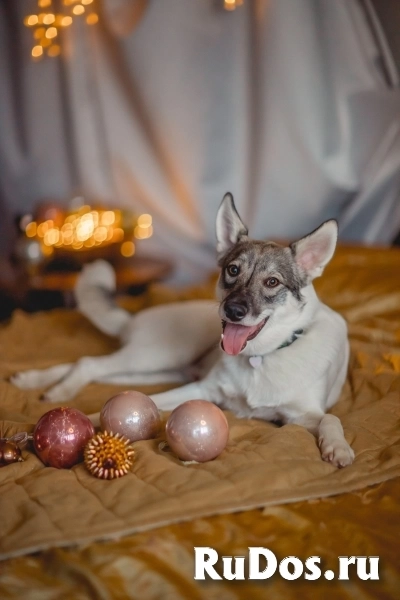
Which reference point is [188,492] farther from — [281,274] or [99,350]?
[99,350]

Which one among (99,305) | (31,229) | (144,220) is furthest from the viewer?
(144,220)

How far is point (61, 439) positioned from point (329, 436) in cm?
90

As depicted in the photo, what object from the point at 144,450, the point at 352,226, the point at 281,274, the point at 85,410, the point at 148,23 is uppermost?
the point at 148,23

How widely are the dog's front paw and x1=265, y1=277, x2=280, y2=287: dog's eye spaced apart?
59cm

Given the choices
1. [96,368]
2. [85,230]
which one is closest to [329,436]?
[96,368]

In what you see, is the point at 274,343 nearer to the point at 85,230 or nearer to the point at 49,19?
the point at 85,230

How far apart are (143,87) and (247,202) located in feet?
3.74

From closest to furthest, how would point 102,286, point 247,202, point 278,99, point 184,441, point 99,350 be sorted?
1. point 184,441
2. point 102,286
3. point 99,350
4. point 278,99
5. point 247,202

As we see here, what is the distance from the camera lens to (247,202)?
4.78 meters

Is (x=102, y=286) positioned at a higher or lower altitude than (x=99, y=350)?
higher

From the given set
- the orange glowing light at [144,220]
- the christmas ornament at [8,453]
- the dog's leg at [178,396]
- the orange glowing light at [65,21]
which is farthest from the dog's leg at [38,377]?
the orange glowing light at [65,21]

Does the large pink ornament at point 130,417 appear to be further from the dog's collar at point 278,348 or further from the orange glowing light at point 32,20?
the orange glowing light at point 32,20

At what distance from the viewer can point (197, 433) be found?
2045 mm

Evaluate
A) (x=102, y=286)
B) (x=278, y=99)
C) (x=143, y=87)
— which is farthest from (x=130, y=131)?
(x=102, y=286)
